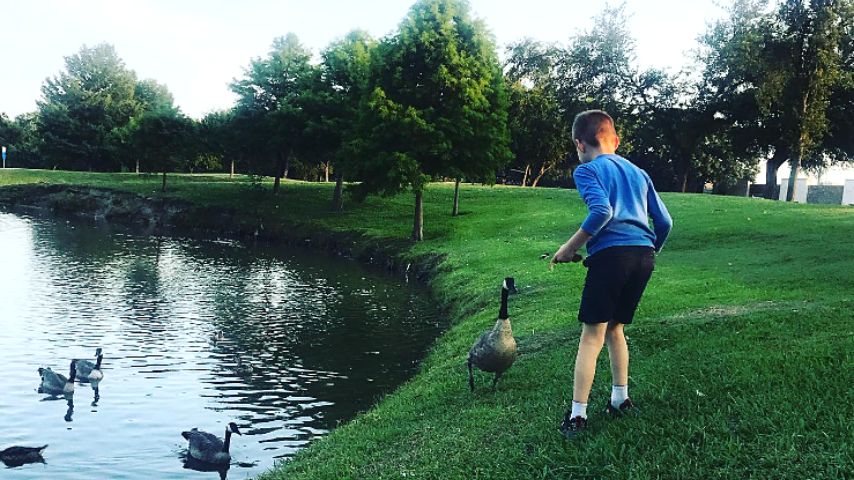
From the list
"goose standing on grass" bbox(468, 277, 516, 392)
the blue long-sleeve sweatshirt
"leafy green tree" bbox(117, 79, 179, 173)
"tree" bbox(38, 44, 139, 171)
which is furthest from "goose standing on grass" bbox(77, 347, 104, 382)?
"tree" bbox(38, 44, 139, 171)

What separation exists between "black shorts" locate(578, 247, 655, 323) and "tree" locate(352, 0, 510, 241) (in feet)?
109

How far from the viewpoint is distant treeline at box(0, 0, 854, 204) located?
41094 mm

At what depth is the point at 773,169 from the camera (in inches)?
2591

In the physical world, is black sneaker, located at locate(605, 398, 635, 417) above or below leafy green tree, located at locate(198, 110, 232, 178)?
below

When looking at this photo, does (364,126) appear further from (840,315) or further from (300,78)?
(840,315)

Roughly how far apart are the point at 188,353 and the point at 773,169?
198ft

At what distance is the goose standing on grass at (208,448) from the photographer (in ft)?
38.9

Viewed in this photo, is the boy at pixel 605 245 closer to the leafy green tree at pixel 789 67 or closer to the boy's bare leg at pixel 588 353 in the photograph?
the boy's bare leg at pixel 588 353

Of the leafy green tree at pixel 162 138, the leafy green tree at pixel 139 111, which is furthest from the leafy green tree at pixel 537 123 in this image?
the leafy green tree at pixel 139 111

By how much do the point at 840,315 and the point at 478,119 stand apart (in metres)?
30.3

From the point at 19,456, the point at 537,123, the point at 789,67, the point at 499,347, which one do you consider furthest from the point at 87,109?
the point at 499,347

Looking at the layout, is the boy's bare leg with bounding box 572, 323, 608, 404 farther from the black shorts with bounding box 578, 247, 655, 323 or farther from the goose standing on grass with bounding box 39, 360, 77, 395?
the goose standing on grass with bounding box 39, 360, 77, 395

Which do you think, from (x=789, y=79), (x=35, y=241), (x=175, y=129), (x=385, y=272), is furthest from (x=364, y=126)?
(x=175, y=129)

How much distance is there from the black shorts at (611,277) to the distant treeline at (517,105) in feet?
109
